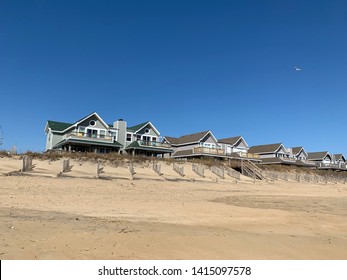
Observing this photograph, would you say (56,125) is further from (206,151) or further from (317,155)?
(317,155)

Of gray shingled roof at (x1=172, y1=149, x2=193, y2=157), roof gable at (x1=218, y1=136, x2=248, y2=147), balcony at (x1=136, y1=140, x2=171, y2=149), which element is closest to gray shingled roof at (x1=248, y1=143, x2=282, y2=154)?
roof gable at (x1=218, y1=136, x2=248, y2=147)

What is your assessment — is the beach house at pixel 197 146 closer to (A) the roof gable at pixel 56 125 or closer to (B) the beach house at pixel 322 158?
(A) the roof gable at pixel 56 125

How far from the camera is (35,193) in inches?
719

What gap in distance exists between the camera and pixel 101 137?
56.0 metres

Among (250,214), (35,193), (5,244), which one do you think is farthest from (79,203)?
(5,244)

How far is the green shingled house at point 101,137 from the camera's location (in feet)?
178

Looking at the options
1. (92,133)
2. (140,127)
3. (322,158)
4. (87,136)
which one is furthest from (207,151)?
(322,158)

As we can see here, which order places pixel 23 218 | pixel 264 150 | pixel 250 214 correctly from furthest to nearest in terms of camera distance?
pixel 264 150 → pixel 250 214 → pixel 23 218

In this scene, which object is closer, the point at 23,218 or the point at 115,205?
the point at 23,218

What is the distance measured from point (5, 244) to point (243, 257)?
5.00m

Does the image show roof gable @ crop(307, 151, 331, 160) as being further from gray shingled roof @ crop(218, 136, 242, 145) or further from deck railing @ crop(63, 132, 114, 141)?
deck railing @ crop(63, 132, 114, 141)

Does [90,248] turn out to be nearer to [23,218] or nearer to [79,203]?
[23,218]

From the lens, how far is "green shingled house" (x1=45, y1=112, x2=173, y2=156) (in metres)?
54.3

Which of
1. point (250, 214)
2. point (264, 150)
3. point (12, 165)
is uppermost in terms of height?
point (264, 150)
